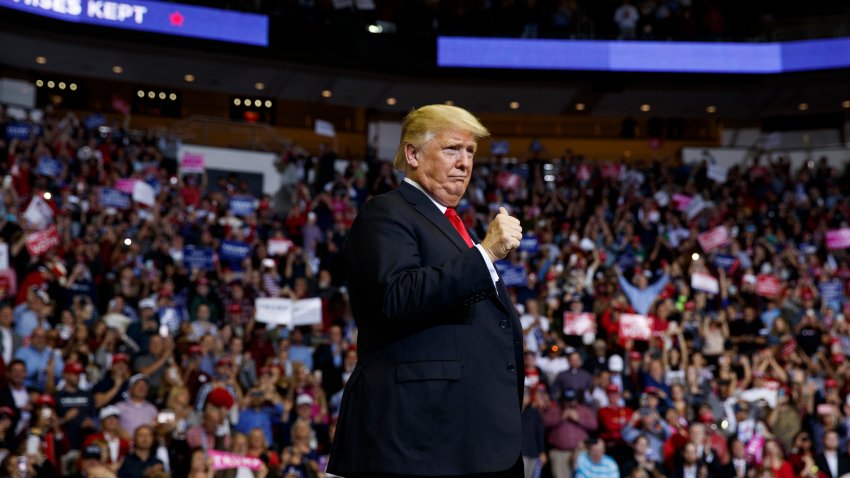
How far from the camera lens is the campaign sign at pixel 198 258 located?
38.0 ft

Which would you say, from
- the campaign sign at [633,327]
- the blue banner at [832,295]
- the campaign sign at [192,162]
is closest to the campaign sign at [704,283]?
the blue banner at [832,295]

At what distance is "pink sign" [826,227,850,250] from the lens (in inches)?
601

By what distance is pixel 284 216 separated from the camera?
16.0 metres

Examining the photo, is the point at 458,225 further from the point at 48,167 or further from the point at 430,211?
the point at 48,167

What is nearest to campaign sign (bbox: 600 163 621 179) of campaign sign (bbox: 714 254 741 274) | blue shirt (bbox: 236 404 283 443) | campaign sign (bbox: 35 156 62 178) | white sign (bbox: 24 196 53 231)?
campaign sign (bbox: 714 254 741 274)

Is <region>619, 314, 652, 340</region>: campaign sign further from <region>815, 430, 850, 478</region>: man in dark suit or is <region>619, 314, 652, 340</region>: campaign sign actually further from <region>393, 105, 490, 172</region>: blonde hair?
<region>393, 105, 490, 172</region>: blonde hair

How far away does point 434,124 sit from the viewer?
2.29 m

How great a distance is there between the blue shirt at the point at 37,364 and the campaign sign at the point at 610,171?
11729mm

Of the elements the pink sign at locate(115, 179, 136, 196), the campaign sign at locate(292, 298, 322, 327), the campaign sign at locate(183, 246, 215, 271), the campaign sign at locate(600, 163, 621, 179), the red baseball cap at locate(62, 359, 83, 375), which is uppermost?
the campaign sign at locate(600, 163, 621, 179)

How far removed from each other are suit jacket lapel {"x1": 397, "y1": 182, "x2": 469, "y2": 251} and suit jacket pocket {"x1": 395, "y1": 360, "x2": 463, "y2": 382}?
0.29m

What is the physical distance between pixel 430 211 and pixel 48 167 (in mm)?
10945

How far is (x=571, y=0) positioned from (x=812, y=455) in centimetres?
1363

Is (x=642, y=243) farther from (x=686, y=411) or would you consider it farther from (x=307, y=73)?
(x=307, y=73)

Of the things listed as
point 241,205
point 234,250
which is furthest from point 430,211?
point 241,205
